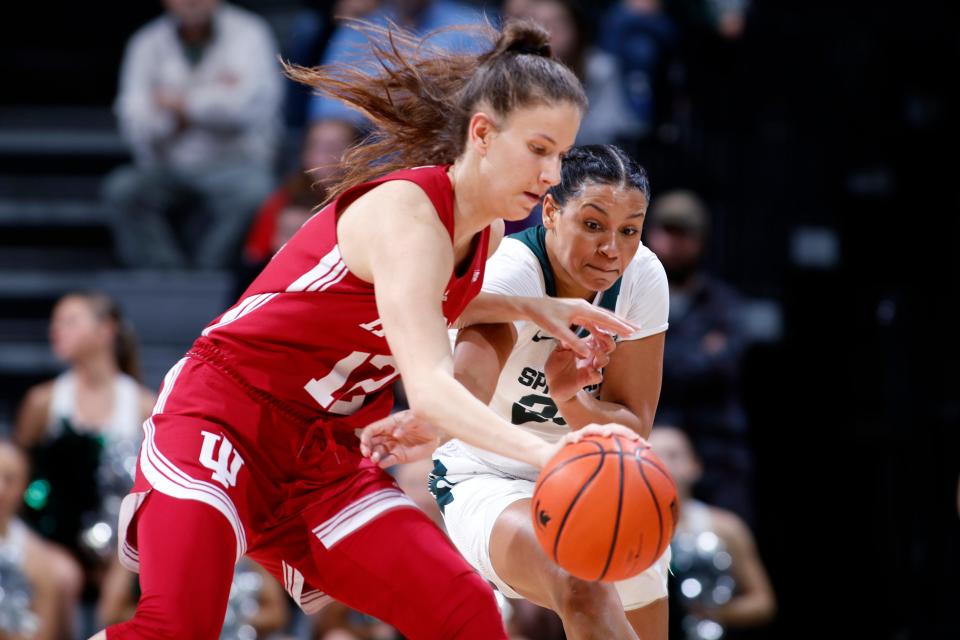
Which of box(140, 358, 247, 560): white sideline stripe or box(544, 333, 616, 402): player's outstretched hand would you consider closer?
box(140, 358, 247, 560): white sideline stripe

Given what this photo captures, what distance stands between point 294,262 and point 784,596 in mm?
4886

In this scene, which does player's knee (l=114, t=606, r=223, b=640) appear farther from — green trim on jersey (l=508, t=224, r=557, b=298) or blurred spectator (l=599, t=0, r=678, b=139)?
blurred spectator (l=599, t=0, r=678, b=139)

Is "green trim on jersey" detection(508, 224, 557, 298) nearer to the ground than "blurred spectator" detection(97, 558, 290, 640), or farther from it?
farther from it

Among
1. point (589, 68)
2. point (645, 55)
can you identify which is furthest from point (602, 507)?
point (645, 55)

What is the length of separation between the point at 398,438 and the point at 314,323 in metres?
0.36

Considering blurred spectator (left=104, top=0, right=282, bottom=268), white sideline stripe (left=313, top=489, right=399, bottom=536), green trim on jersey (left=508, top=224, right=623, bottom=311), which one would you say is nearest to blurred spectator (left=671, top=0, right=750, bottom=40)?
blurred spectator (left=104, top=0, right=282, bottom=268)

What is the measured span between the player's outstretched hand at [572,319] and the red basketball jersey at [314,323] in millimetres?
173

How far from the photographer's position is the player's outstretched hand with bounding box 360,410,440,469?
337 centimetres

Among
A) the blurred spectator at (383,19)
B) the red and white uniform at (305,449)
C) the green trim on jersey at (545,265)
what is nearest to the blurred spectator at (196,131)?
the blurred spectator at (383,19)

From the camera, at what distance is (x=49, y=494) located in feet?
21.6

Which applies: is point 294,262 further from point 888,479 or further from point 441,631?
point 888,479

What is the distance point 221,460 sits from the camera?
352 centimetres

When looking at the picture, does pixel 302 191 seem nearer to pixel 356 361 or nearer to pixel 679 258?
pixel 679 258

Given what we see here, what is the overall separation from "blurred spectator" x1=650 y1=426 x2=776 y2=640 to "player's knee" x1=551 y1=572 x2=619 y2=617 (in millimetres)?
2702
